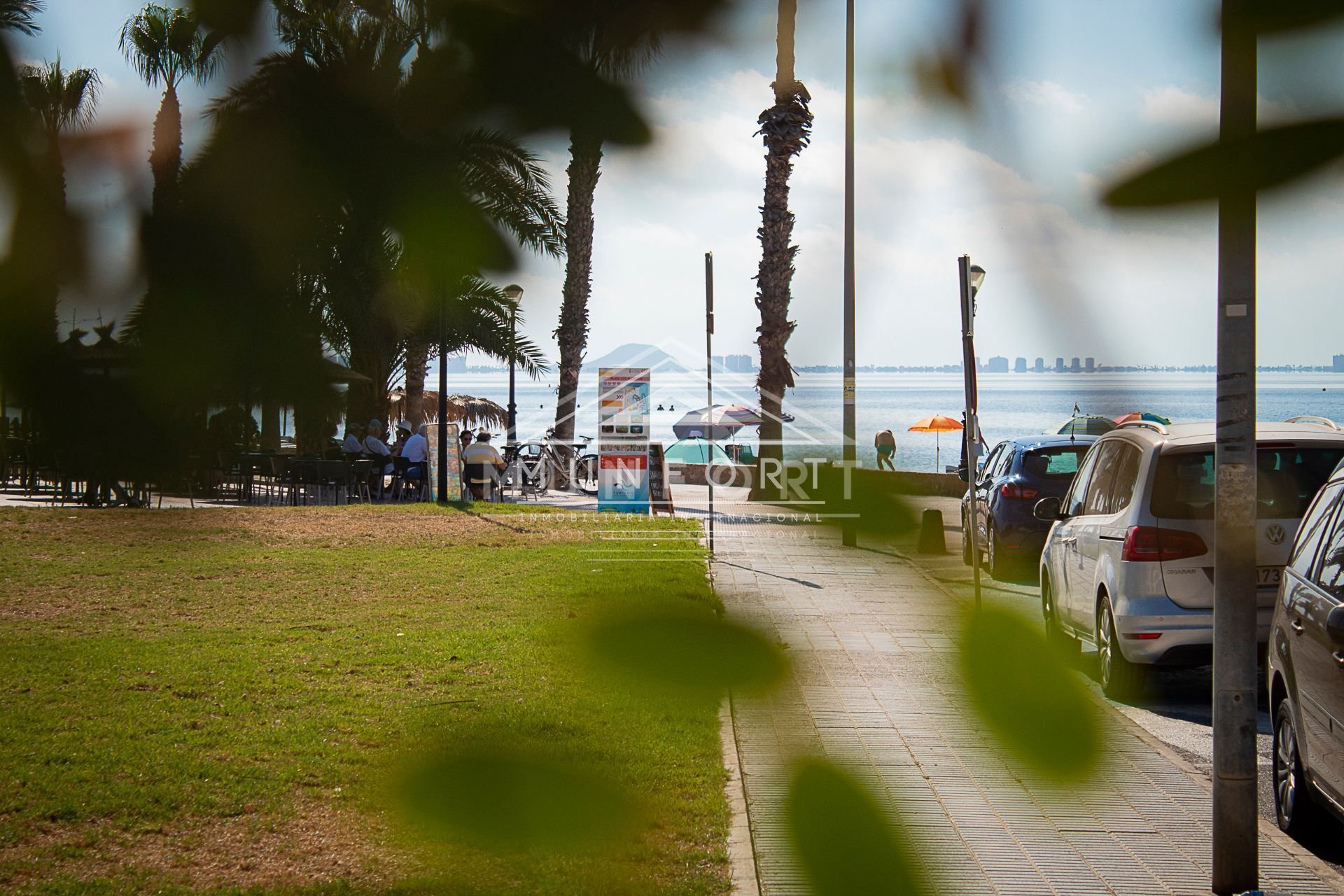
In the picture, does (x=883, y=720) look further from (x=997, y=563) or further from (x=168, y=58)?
(x=168, y=58)

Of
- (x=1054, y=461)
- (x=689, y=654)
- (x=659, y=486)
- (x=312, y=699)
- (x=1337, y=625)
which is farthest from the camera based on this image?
(x=1054, y=461)

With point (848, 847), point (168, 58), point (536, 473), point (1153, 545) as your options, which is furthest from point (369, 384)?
point (536, 473)

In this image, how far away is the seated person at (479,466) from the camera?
67.9 feet

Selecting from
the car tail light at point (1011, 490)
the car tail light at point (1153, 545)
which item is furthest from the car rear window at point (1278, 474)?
the car tail light at point (1153, 545)

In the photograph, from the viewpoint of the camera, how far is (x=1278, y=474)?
2.64 metres

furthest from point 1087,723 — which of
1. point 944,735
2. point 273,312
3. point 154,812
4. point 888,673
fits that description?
point 154,812

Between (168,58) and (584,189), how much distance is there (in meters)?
0.29

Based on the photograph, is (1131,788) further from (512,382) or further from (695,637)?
(512,382)

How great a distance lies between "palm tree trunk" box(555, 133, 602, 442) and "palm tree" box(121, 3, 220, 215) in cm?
25

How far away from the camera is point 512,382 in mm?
1023

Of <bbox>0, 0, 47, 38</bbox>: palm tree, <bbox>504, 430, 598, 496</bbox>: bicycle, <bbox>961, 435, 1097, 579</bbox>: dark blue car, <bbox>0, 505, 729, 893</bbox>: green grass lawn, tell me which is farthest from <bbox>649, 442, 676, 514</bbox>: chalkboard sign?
<bbox>504, 430, 598, 496</bbox>: bicycle

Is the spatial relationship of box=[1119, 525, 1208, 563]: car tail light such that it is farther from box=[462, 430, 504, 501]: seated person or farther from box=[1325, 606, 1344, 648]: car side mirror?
box=[462, 430, 504, 501]: seated person

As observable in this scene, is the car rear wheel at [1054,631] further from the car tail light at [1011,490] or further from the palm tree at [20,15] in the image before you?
the car tail light at [1011,490]

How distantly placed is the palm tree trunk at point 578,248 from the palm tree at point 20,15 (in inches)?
13.4
